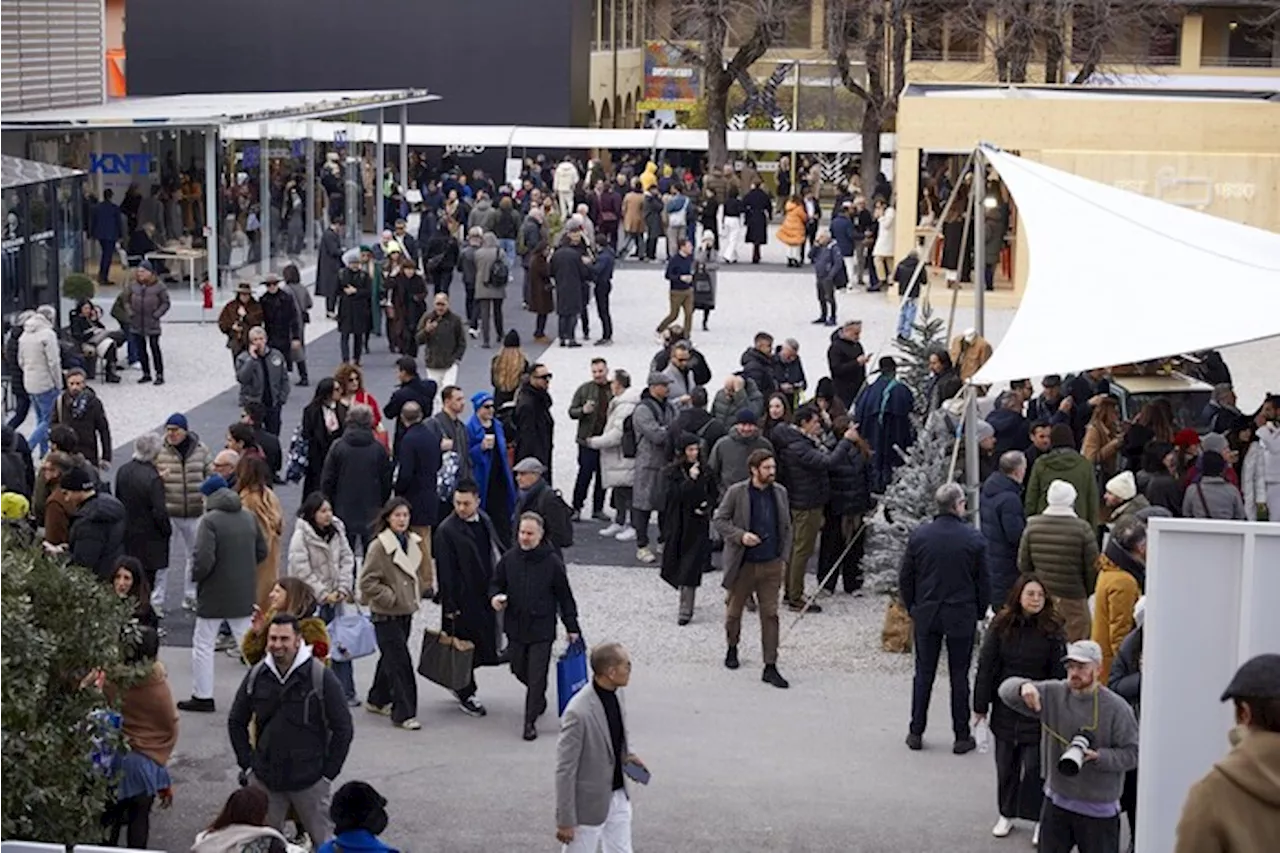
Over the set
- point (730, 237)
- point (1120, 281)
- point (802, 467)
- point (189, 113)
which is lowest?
point (802, 467)

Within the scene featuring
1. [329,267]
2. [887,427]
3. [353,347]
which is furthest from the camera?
[329,267]

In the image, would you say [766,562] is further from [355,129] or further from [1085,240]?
[355,129]

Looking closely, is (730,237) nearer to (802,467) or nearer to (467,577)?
(802,467)

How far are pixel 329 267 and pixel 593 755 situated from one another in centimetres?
2019

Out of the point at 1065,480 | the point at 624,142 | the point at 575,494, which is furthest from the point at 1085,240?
the point at 624,142

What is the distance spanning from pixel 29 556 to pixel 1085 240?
8.50m

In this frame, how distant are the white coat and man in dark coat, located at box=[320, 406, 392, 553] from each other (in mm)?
2387

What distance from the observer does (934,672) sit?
11.7 meters

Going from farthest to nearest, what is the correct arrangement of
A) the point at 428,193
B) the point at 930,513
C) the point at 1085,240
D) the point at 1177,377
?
the point at 428,193, the point at 1177,377, the point at 1085,240, the point at 930,513

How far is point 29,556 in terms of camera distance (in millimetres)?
8633

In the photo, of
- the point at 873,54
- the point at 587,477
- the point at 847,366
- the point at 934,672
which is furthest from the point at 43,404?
the point at 873,54

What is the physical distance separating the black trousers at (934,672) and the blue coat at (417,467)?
4304 mm

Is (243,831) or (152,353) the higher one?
(243,831)

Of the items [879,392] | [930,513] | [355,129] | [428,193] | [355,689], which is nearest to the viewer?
[355,689]
